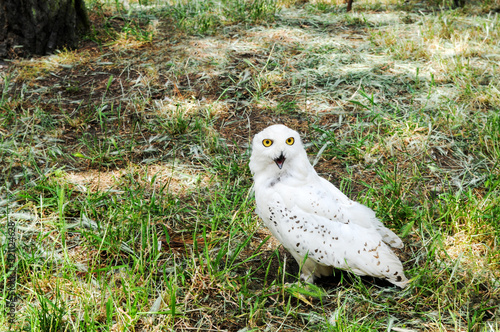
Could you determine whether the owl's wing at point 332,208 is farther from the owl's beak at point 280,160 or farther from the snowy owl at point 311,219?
the owl's beak at point 280,160

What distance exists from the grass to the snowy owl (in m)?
0.17

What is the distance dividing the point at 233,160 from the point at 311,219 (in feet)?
4.64

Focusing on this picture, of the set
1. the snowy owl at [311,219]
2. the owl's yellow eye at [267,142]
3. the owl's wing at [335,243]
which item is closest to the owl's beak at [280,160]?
the snowy owl at [311,219]

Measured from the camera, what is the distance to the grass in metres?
2.83

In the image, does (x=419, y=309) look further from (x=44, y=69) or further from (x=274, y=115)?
(x=44, y=69)

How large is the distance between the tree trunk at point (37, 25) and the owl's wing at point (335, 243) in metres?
3.95

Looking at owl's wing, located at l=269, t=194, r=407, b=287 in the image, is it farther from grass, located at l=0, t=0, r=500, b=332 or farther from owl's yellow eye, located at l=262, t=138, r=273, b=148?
owl's yellow eye, located at l=262, t=138, r=273, b=148

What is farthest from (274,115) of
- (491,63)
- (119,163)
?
(491,63)

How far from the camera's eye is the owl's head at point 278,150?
292 cm

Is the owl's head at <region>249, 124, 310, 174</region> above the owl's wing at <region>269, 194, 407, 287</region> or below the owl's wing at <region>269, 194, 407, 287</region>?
above

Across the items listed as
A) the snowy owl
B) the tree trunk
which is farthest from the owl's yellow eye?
the tree trunk

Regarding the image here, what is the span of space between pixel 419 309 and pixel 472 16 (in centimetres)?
567

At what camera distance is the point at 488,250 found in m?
3.12

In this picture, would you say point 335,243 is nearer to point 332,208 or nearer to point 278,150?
point 332,208
